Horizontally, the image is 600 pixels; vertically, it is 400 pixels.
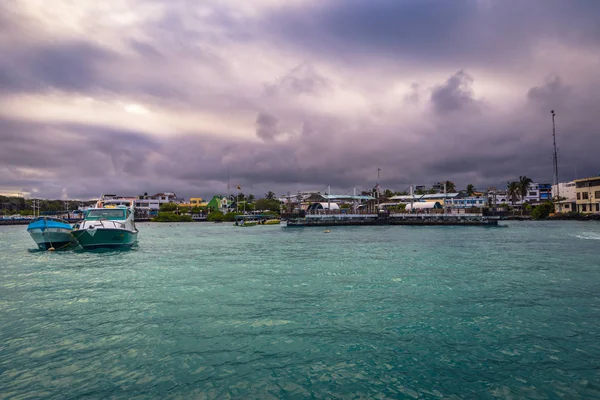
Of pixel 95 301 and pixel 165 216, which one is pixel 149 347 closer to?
pixel 95 301

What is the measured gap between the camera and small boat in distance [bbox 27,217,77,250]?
1289 inches

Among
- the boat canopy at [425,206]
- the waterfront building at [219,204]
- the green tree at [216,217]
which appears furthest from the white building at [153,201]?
the boat canopy at [425,206]

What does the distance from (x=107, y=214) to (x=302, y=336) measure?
96.8 ft

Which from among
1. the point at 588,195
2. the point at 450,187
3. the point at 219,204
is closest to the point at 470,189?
the point at 450,187

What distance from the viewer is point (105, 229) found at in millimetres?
30484

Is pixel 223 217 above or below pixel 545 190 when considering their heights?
below

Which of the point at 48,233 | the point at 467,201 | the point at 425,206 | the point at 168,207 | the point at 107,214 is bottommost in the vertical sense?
the point at 48,233

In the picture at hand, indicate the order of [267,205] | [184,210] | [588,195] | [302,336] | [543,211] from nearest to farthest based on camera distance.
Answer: [302,336], [588,195], [543,211], [184,210], [267,205]

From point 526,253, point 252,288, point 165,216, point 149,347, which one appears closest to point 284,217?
point 165,216

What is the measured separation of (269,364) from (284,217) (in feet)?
313

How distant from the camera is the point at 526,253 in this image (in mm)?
29406

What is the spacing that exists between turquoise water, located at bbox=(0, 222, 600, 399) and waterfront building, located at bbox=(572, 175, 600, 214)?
100715mm

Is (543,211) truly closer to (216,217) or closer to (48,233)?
(216,217)

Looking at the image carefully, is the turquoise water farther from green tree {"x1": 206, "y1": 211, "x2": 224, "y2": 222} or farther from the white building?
the white building
